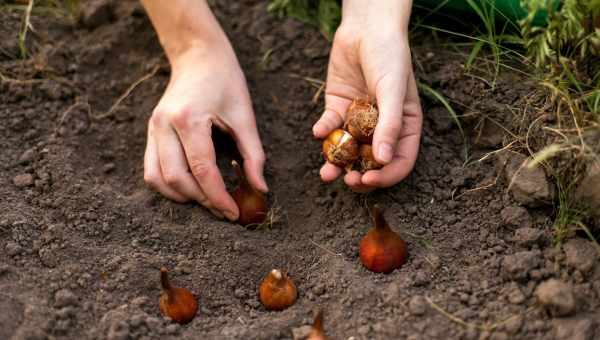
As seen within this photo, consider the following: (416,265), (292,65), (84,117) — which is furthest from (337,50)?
(84,117)

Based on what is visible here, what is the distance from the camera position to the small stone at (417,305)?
63.8 inches

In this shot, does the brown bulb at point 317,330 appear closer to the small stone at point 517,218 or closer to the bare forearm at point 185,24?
the small stone at point 517,218

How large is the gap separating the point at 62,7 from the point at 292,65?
983mm

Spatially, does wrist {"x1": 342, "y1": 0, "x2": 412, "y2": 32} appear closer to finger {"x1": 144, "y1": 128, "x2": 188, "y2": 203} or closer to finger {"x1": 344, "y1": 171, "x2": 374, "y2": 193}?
finger {"x1": 344, "y1": 171, "x2": 374, "y2": 193}

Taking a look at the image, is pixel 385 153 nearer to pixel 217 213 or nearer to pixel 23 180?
pixel 217 213

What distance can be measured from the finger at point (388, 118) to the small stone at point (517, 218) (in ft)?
1.18

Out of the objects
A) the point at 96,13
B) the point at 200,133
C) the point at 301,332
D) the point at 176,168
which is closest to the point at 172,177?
the point at 176,168

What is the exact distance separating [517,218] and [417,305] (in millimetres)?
411

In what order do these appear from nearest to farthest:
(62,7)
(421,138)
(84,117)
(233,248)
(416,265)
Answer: (416,265), (233,248), (421,138), (84,117), (62,7)

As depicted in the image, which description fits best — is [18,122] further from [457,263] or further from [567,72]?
[567,72]

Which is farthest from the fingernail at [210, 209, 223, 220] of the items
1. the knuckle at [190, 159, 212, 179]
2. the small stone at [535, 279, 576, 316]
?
the small stone at [535, 279, 576, 316]

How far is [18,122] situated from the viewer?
221 centimetres

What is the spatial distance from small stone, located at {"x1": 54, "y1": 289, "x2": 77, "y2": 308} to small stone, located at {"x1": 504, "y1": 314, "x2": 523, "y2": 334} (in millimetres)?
1071

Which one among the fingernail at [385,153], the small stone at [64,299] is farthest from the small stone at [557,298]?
the small stone at [64,299]
